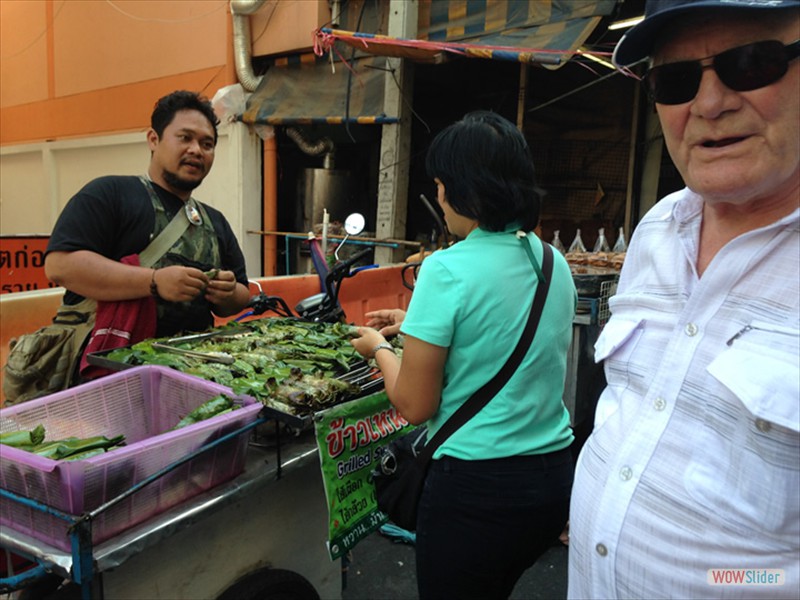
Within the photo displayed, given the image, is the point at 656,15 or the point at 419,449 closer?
the point at 656,15

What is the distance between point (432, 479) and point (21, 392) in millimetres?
1782

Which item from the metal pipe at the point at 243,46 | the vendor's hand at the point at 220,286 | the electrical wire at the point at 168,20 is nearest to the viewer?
the vendor's hand at the point at 220,286

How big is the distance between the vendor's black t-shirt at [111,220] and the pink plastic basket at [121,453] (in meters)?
0.74

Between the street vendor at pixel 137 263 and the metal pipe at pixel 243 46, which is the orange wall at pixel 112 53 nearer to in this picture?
the metal pipe at pixel 243 46

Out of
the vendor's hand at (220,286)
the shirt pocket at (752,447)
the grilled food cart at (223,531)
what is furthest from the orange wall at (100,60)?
the shirt pocket at (752,447)

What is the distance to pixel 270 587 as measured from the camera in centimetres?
200

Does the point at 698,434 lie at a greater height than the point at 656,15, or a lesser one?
lesser

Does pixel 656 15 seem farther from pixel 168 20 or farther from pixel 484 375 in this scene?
pixel 168 20

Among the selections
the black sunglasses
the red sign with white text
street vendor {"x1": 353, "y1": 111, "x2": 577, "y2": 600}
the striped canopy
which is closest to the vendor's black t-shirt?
street vendor {"x1": 353, "y1": 111, "x2": 577, "y2": 600}

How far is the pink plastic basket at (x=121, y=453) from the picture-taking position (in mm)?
1378

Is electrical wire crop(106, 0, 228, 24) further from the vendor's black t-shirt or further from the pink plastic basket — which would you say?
the pink plastic basket

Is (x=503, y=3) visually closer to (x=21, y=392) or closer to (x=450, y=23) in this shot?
(x=450, y=23)

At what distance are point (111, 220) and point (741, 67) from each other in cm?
238

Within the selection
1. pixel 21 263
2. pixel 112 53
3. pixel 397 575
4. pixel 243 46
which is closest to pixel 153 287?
pixel 397 575
